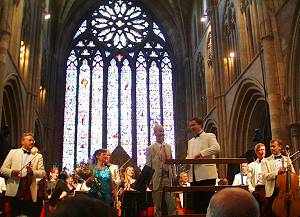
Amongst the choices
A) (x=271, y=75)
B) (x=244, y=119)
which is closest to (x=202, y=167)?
(x=271, y=75)

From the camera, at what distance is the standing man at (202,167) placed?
22.3ft

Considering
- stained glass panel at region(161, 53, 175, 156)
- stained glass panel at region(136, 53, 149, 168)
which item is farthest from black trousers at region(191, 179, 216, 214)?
stained glass panel at region(161, 53, 175, 156)

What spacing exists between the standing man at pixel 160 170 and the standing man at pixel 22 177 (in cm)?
187

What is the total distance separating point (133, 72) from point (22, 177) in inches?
706

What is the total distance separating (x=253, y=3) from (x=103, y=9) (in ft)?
43.0

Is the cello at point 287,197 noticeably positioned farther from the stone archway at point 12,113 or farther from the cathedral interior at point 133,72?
the stone archway at point 12,113

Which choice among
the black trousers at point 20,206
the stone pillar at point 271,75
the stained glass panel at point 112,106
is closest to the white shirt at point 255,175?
Result: the stone pillar at point 271,75

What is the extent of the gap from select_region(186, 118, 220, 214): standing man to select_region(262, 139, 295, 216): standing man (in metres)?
1.13

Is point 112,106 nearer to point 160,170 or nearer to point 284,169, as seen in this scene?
point 160,170

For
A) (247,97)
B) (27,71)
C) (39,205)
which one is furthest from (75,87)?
(39,205)

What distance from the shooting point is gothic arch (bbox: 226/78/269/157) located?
15.8 metres

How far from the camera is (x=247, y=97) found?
622 inches

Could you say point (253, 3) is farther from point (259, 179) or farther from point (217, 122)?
point (259, 179)

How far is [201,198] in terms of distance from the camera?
6.89 m
